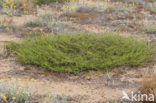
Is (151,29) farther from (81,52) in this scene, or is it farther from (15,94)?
(15,94)

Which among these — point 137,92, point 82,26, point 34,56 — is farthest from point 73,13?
point 137,92

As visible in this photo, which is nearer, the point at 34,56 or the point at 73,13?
the point at 34,56

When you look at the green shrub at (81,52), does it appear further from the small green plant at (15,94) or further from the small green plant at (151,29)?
the small green plant at (151,29)

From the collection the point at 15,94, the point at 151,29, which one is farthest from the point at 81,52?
the point at 151,29

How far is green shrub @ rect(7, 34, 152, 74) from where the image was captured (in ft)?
15.9

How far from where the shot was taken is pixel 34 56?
16.4 ft

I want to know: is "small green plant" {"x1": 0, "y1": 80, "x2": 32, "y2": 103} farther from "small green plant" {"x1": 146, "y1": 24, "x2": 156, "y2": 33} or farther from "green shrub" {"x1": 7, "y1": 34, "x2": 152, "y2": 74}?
"small green plant" {"x1": 146, "y1": 24, "x2": 156, "y2": 33}

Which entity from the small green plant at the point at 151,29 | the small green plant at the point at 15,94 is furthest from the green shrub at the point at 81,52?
the small green plant at the point at 151,29

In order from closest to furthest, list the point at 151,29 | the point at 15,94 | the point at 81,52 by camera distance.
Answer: the point at 15,94
the point at 81,52
the point at 151,29

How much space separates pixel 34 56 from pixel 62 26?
2.49m

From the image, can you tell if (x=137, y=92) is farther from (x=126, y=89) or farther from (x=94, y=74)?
(x=94, y=74)

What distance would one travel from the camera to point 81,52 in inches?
202

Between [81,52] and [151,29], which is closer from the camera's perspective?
[81,52]

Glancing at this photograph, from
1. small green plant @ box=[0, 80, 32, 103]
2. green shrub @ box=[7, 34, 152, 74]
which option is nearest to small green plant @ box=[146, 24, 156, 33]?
green shrub @ box=[7, 34, 152, 74]
